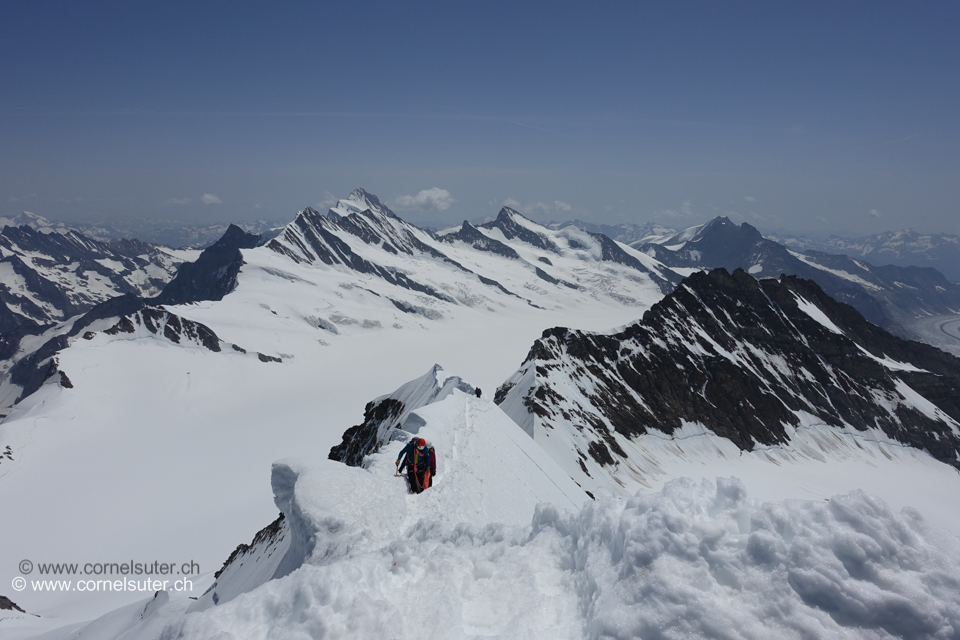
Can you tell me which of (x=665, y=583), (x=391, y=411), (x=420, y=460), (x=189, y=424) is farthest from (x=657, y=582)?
(x=189, y=424)

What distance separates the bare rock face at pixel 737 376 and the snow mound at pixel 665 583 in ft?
98.8

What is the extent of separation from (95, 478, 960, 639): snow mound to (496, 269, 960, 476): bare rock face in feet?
98.8

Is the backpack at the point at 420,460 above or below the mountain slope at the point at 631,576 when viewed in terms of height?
below

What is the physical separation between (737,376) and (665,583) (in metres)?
75.1

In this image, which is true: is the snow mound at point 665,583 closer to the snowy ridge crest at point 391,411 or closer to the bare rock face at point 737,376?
the snowy ridge crest at point 391,411

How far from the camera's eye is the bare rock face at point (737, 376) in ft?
168

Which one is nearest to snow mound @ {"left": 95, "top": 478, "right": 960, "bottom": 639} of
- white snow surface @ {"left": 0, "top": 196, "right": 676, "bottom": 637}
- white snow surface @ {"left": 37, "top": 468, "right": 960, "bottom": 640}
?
white snow surface @ {"left": 37, "top": 468, "right": 960, "bottom": 640}

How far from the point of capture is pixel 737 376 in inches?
2771

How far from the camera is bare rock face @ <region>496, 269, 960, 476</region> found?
5116 centimetres

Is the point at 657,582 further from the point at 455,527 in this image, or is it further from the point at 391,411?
the point at 391,411

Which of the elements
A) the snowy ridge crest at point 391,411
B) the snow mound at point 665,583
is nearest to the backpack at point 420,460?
the snow mound at point 665,583

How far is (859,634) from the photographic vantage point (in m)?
5.79

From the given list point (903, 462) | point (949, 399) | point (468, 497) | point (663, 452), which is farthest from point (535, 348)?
point (949, 399)

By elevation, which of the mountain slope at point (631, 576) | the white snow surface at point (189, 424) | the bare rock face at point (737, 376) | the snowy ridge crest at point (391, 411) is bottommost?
the white snow surface at point (189, 424)
